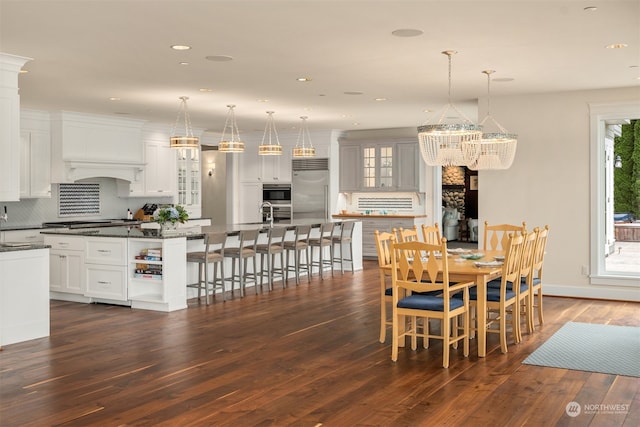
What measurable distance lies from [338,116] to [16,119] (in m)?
5.77

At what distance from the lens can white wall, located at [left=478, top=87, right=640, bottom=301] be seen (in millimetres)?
8555

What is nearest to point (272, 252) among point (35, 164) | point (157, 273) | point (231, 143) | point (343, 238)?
point (231, 143)

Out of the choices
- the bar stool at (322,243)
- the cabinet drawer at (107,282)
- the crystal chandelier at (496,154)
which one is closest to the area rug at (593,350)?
the crystal chandelier at (496,154)

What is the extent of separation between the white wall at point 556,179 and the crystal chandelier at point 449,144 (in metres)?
2.43

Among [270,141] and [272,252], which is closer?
[272,252]

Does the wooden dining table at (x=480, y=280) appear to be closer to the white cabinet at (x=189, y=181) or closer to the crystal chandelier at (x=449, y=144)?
the crystal chandelier at (x=449, y=144)

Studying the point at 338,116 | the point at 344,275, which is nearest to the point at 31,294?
the point at 344,275

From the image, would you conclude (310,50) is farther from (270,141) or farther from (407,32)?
(270,141)

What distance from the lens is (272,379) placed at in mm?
4875

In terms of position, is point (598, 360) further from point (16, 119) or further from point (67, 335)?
point (16, 119)

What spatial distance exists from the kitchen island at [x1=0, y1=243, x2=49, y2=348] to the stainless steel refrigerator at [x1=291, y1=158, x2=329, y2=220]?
7.77 metres

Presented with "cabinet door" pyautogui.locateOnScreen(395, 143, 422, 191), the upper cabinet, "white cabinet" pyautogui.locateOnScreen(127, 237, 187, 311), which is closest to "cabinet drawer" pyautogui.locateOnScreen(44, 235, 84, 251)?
"white cabinet" pyautogui.locateOnScreen(127, 237, 187, 311)

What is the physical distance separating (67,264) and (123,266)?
3.14 ft

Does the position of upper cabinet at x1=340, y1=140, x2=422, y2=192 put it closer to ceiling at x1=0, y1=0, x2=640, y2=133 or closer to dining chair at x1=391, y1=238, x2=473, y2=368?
ceiling at x1=0, y1=0, x2=640, y2=133
